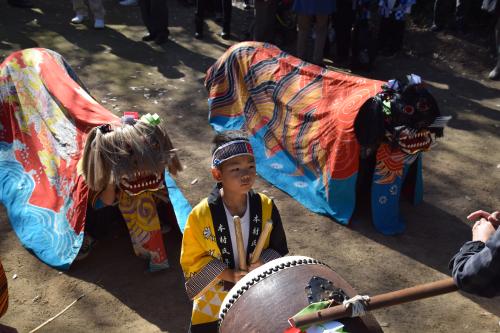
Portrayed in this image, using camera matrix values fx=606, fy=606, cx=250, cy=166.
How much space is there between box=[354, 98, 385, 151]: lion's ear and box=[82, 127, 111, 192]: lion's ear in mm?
1975

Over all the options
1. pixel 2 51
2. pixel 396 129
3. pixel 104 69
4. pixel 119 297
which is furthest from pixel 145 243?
Answer: pixel 2 51

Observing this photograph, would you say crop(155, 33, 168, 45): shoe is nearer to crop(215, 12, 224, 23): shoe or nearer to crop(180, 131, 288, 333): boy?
crop(215, 12, 224, 23): shoe

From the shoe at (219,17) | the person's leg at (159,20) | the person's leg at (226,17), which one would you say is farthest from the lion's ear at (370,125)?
the shoe at (219,17)

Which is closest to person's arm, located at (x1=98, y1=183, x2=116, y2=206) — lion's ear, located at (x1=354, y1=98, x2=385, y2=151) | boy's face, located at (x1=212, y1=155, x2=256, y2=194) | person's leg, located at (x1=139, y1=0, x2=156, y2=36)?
boy's face, located at (x1=212, y1=155, x2=256, y2=194)

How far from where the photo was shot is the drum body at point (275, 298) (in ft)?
7.84

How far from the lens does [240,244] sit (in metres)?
3.05

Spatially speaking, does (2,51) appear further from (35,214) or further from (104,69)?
(35,214)

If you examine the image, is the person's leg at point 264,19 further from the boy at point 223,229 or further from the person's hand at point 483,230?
the person's hand at point 483,230

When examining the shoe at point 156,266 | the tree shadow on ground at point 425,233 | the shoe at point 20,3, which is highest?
the shoe at point 20,3

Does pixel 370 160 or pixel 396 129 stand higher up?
pixel 396 129

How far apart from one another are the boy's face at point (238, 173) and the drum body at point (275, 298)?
0.56 metres

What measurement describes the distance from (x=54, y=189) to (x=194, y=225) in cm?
204

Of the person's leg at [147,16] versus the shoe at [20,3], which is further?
the shoe at [20,3]

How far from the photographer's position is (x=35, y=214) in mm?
Answer: 4762
